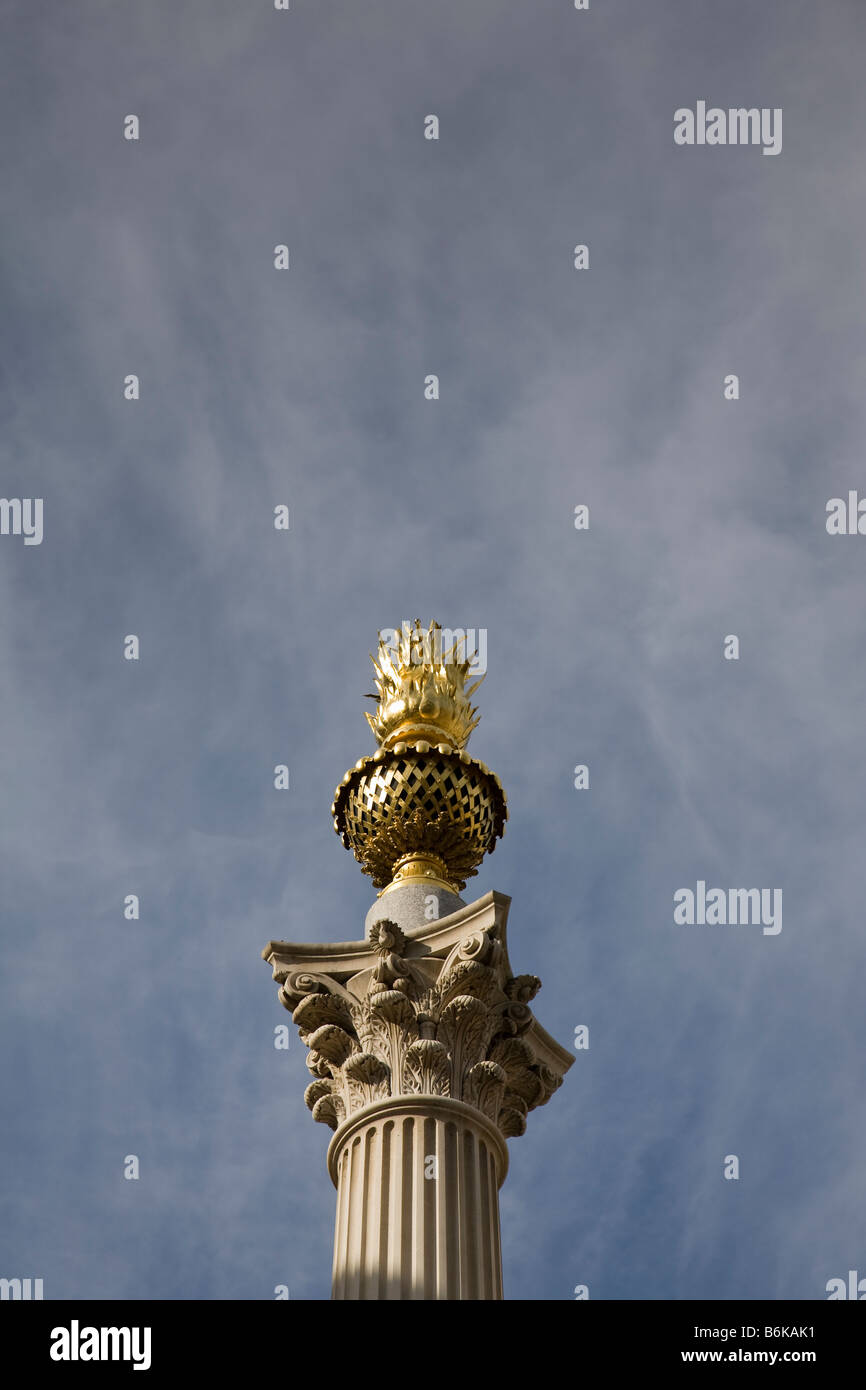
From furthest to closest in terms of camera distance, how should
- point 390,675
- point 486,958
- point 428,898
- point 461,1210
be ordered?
point 390,675 → point 428,898 → point 486,958 → point 461,1210

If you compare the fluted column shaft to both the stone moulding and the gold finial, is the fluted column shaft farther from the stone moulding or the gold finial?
the gold finial

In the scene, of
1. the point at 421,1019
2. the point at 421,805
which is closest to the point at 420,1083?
the point at 421,1019

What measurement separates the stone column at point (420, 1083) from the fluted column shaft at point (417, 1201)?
2 cm

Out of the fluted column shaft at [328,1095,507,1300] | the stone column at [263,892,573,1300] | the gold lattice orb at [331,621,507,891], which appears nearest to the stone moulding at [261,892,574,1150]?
the stone column at [263,892,573,1300]

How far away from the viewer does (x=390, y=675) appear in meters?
31.5

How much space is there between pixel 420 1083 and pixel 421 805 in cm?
597

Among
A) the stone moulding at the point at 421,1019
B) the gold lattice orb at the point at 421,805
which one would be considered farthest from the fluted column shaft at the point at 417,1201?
the gold lattice orb at the point at 421,805

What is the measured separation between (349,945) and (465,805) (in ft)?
13.5

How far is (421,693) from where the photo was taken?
30.7 meters

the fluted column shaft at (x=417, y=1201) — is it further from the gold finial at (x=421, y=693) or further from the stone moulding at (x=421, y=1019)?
the gold finial at (x=421, y=693)
